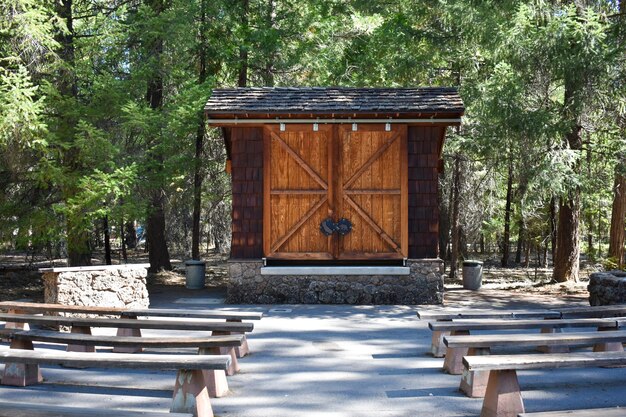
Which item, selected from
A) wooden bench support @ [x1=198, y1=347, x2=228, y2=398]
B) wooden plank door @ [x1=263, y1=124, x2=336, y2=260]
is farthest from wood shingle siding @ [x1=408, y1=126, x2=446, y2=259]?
wooden bench support @ [x1=198, y1=347, x2=228, y2=398]

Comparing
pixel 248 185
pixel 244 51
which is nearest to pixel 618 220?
pixel 248 185

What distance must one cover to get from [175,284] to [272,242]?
18.0 feet

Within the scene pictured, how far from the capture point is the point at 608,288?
11039mm

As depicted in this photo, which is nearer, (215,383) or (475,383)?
(475,383)

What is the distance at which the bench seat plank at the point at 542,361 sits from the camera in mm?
4750

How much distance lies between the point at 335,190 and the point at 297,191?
796 mm

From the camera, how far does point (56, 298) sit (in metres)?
9.29

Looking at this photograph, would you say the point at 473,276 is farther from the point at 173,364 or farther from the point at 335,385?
the point at 173,364

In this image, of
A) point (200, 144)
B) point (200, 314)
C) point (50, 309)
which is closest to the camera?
point (200, 314)

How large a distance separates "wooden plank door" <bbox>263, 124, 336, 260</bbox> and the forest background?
2.79 m

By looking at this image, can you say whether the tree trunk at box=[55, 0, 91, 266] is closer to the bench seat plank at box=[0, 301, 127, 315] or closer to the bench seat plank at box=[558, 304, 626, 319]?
the bench seat plank at box=[0, 301, 127, 315]

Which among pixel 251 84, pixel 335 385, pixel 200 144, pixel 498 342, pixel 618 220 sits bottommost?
pixel 335 385

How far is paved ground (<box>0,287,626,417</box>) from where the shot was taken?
544 cm

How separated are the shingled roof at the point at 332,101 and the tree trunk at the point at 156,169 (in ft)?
8.37
